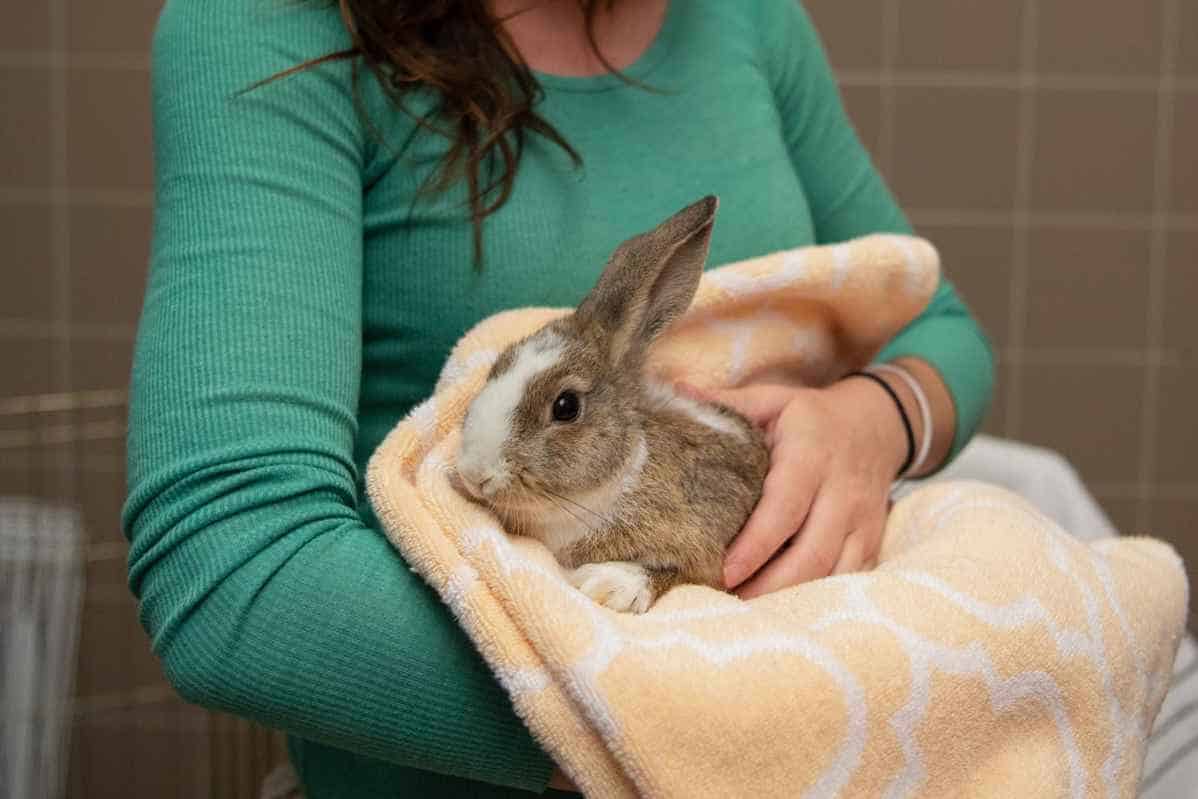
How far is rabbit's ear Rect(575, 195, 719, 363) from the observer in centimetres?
92

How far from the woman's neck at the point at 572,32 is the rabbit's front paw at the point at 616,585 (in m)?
0.45

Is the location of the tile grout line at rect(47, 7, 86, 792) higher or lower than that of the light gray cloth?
higher

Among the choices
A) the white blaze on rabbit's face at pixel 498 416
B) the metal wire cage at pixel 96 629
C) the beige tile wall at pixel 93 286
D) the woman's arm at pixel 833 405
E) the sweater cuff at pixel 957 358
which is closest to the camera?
the white blaze on rabbit's face at pixel 498 416

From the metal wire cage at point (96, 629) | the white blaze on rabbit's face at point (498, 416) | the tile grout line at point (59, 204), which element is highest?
the white blaze on rabbit's face at point (498, 416)

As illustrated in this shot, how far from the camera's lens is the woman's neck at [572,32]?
108cm

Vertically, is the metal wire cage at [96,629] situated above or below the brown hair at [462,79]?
below

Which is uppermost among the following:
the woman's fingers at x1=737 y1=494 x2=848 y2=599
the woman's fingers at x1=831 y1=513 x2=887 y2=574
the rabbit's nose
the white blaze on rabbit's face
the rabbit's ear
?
the rabbit's ear

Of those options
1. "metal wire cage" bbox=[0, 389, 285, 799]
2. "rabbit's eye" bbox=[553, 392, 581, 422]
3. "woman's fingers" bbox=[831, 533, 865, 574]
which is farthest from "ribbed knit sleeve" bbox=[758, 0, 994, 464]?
"metal wire cage" bbox=[0, 389, 285, 799]

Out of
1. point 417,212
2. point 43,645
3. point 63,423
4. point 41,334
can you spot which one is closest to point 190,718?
point 63,423

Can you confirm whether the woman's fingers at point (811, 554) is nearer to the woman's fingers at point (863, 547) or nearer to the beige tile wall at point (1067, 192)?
the woman's fingers at point (863, 547)

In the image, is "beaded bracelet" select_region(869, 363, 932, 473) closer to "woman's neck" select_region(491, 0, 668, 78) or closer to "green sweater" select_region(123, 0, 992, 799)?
"green sweater" select_region(123, 0, 992, 799)

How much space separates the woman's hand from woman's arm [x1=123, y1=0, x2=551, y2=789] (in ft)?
0.86

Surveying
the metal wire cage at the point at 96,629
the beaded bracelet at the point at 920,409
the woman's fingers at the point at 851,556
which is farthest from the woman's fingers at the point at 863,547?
the metal wire cage at the point at 96,629

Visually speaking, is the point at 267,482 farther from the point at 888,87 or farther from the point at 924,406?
the point at 888,87
